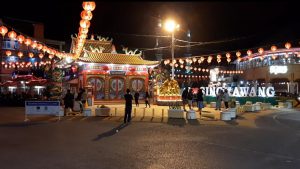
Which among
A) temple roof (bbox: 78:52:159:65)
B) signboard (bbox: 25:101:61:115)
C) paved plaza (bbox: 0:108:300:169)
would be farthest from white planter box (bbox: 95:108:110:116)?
temple roof (bbox: 78:52:159:65)

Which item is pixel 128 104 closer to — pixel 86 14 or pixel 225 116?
pixel 225 116

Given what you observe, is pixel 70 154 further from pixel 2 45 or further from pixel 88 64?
pixel 2 45

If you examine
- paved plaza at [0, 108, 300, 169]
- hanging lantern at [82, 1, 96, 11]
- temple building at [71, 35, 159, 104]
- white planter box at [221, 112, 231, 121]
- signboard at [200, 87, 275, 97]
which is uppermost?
hanging lantern at [82, 1, 96, 11]

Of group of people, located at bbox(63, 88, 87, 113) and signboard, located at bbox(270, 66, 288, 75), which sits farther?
signboard, located at bbox(270, 66, 288, 75)

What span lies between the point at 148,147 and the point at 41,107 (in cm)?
972

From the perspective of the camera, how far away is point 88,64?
33.7m

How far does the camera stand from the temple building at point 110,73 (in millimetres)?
33750

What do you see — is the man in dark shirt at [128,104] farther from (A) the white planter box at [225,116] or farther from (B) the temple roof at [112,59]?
(B) the temple roof at [112,59]

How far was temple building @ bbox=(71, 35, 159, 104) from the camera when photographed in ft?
111

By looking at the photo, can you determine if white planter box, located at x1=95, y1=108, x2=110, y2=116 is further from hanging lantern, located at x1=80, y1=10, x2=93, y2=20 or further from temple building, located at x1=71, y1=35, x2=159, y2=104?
temple building, located at x1=71, y1=35, x2=159, y2=104

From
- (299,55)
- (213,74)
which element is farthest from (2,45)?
(299,55)

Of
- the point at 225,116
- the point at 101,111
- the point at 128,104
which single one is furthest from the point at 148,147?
the point at 101,111

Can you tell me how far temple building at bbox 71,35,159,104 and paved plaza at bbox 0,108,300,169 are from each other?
19385 millimetres

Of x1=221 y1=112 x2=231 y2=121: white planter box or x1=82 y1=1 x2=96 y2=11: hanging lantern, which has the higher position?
x1=82 y1=1 x2=96 y2=11: hanging lantern
